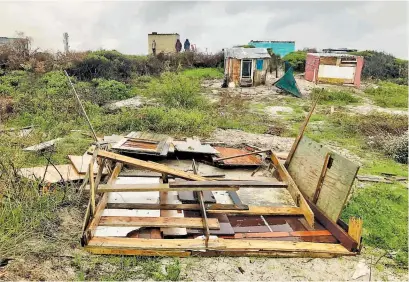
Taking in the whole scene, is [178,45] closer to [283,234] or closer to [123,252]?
[283,234]

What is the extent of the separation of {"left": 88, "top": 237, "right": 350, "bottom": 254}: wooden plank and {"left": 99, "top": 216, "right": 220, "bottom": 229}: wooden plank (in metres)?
0.27

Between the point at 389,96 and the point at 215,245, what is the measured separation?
1605 cm

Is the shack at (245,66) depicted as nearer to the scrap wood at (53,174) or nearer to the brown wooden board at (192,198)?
the scrap wood at (53,174)

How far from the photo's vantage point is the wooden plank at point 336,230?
3860 mm

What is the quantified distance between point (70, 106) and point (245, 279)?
27.0 feet

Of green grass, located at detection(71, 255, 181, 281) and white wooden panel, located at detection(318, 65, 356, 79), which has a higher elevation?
white wooden panel, located at detection(318, 65, 356, 79)

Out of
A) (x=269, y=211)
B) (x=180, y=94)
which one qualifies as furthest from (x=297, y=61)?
(x=269, y=211)

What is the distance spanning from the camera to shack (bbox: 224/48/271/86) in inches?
712

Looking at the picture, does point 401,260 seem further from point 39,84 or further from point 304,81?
point 304,81

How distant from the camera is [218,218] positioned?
441 centimetres

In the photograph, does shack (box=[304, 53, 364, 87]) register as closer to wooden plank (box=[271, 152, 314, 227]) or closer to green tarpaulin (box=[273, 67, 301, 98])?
green tarpaulin (box=[273, 67, 301, 98])

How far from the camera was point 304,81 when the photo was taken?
67.3 ft

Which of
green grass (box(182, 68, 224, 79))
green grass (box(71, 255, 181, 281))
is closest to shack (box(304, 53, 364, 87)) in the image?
green grass (box(182, 68, 224, 79))

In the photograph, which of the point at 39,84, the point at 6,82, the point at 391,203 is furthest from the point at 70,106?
the point at 391,203
